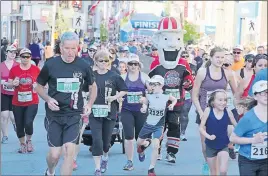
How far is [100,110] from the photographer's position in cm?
1015

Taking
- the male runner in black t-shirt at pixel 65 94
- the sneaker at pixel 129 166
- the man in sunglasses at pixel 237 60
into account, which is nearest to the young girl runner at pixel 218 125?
the male runner in black t-shirt at pixel 65 94

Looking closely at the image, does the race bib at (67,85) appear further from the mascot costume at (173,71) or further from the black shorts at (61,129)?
the mascot costume at (173,71)

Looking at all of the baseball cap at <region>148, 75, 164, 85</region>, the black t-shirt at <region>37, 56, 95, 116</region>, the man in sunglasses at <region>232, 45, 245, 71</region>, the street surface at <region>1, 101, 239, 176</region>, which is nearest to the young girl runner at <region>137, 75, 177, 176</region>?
the baseball cap at <region>148, 75, 164, 85</region>

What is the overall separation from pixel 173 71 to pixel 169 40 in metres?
0.85

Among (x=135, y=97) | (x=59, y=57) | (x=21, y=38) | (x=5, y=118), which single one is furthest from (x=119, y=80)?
(x=21, y=38)

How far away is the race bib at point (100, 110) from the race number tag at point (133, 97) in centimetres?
84

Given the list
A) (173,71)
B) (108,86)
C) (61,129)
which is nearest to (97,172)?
(108,86)

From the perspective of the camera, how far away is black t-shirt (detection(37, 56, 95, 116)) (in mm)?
8547

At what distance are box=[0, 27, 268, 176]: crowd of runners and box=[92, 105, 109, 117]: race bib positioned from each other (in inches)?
0.5

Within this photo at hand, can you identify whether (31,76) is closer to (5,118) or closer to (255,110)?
(5,118)

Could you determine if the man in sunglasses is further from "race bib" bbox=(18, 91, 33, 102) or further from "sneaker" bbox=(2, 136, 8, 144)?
"sneaker" bbox=(2, 136, 8, 144)

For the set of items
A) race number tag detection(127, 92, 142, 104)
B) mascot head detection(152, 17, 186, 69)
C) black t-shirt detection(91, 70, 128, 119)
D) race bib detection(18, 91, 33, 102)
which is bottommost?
race bib detection(18, 91, 33, 102)

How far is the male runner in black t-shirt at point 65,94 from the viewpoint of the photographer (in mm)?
8547

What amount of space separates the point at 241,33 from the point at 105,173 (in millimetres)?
82388
